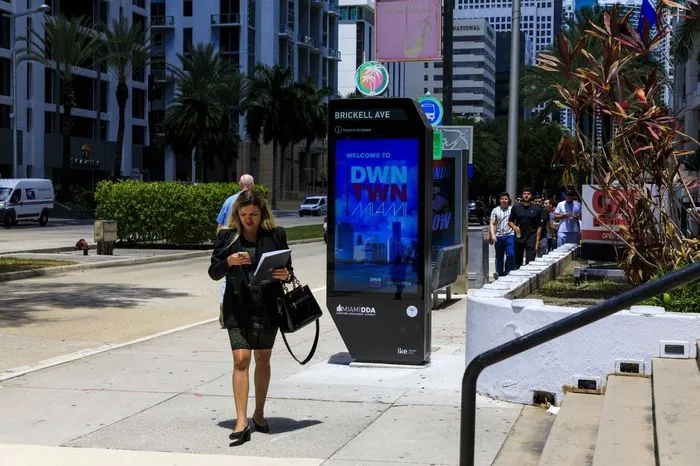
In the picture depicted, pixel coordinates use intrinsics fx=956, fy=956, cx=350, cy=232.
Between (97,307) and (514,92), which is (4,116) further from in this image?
(97,307)

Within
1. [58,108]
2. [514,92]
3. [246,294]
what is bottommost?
[246,294]

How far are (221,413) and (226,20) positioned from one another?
296 ft

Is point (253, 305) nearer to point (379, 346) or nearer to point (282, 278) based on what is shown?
point (282, 278)

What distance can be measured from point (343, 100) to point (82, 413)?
3848mm

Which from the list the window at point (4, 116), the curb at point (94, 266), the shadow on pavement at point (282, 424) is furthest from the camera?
the window at point (4, 116)

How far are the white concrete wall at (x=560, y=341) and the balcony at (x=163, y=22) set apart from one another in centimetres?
9249

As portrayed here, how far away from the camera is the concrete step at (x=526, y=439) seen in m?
6.03

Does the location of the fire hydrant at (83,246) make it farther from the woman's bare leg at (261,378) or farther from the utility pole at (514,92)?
the woman's bare leg at (261,378)

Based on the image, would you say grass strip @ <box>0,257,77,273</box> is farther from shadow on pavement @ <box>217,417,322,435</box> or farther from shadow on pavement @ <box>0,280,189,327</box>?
shadow on pavement @ <box>217,417,322,435</box>

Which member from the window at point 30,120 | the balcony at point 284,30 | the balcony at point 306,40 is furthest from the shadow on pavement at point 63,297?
the balcony at point 306,40

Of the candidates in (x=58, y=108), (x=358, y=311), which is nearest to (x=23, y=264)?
(x=358, y=311)

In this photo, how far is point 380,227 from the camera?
30.6 ft

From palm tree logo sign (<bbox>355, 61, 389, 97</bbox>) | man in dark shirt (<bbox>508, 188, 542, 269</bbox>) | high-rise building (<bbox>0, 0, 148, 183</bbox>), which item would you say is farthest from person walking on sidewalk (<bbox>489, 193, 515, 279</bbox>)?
high-rise building (<bbox>0, 0, 148, 183</bbox>)

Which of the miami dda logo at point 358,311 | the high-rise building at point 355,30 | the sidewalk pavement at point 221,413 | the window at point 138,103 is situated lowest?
the sidewalk pavement at point 221,413
